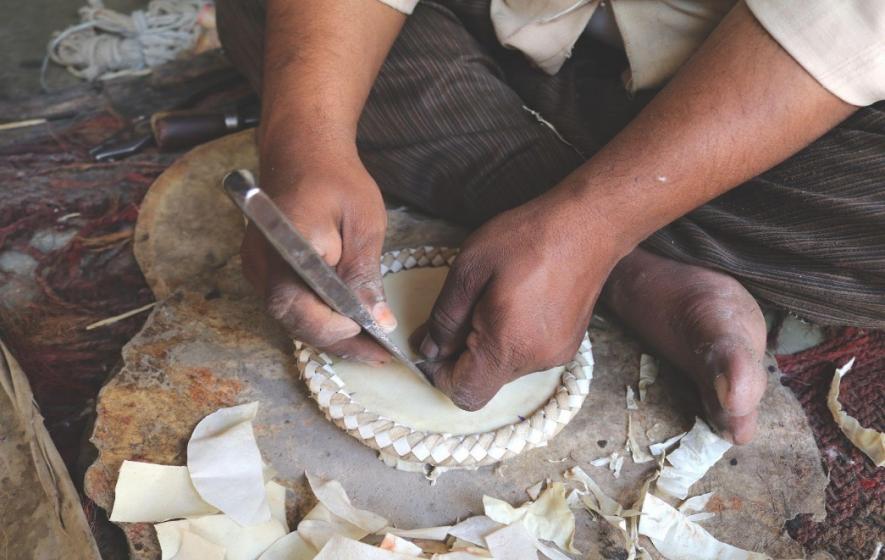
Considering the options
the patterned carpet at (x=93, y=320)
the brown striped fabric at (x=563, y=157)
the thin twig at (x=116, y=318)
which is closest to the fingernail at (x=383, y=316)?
the brown striped fabric at (x=563, y=157)

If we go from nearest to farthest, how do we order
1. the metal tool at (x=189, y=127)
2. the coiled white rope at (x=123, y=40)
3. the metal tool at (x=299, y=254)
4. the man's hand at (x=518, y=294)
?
the metal tool at (x=299, y=254) < the man's hand at (x=518, y=294) < the metal tool at (x=189, y=127) < the coiled white rope at (x=123, y=40)

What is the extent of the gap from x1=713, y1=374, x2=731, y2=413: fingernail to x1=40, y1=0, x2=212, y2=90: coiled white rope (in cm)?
196

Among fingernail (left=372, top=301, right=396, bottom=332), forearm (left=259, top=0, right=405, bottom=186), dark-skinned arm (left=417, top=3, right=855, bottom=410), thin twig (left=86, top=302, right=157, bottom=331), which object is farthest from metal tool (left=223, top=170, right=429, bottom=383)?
thin twig (left=86, top=302, right=157, bottom=331)

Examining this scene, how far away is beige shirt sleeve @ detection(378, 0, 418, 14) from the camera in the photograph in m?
1.23

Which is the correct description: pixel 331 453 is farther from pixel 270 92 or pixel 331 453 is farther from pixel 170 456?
pixel 270 92

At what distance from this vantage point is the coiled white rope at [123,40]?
2426 mm

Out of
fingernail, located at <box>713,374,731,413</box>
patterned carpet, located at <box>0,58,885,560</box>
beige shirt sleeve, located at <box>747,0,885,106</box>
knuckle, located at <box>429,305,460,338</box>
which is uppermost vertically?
beige shirt sleeve, located at <box>747,0,885,106</box>

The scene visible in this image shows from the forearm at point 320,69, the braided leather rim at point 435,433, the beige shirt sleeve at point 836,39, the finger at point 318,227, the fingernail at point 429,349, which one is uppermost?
the beige shirt sleeve at point 836,39

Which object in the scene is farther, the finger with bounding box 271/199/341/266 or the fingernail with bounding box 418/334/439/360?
the fingernail with bounding box 418/334/439/360

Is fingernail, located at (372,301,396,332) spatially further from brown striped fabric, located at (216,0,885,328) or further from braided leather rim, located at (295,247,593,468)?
brown striped fabric, located at (216,0,885,328)

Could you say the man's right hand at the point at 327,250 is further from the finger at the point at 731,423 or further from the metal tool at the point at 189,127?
the metal tool at the point at 189,127

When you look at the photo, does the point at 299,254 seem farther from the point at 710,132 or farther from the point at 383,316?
the point at 710,132

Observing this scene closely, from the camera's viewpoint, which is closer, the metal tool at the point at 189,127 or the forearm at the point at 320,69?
the forearm at the point at 320,69

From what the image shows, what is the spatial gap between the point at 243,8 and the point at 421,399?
827mm
